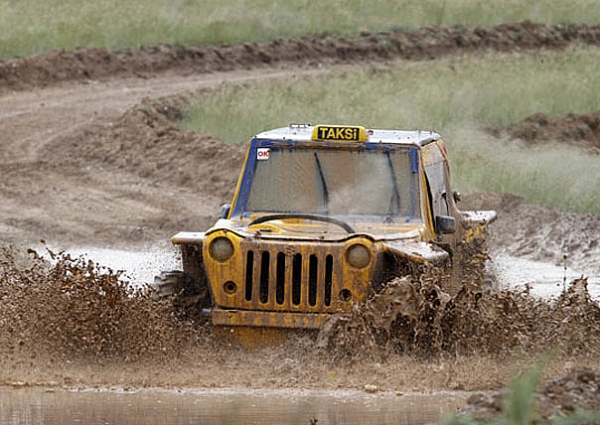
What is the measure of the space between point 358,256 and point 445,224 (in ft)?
4.44

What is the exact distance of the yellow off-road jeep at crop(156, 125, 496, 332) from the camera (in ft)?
31.8

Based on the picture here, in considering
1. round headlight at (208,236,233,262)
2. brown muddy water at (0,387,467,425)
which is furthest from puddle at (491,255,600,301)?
brown muddy water at (0,387,467,425)

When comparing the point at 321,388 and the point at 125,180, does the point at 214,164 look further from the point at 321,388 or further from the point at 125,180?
the point at 321,388

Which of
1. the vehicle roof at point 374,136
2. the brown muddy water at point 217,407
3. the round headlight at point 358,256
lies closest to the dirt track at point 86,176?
the vehicle roof at point 374,136

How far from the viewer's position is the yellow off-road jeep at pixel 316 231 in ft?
31.8

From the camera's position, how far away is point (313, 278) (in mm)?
9742

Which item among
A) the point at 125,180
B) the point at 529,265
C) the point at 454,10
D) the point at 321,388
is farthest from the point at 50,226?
the point at 454,10

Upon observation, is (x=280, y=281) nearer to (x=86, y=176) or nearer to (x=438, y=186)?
(x=438, y=186)

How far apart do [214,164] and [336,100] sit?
540 cm

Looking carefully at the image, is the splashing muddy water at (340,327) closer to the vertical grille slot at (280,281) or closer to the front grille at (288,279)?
the front grille at (288,279)

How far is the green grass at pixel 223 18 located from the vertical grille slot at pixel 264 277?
2035 cm

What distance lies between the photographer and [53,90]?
2733 centimetres

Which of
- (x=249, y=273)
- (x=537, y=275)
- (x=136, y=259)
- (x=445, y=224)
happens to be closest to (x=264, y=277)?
(x=249, y=273)

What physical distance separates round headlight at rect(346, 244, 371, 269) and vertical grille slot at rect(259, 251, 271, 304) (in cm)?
56
